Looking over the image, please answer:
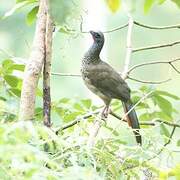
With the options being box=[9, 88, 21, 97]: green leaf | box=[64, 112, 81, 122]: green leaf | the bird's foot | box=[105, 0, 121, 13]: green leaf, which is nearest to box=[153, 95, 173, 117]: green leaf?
the bird's foot

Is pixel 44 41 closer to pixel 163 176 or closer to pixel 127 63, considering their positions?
pixel 163 176

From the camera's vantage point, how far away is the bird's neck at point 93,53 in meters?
2.52

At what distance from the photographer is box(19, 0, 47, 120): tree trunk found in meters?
1.00

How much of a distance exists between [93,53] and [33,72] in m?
1.52

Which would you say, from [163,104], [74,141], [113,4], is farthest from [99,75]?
[113,4]

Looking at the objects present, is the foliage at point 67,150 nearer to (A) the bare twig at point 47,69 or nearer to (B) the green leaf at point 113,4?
(A) the bare twig at point 47,69

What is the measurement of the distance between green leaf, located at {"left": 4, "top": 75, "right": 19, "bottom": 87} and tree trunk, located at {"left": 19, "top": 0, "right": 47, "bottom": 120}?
1.06 ft

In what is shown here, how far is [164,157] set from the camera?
0.97 metres

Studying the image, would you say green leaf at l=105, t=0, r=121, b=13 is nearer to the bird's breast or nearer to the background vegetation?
the background vegetation

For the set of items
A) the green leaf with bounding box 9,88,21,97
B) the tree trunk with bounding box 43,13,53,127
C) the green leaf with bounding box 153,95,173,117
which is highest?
the tree trunk with bounding box 43,13,53,127

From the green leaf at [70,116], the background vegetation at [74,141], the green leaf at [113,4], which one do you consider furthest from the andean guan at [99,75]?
the green leaf at [113,4]

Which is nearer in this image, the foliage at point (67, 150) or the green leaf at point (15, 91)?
the foliage at point (67, 150)

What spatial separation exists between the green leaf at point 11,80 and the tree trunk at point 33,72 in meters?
0.32

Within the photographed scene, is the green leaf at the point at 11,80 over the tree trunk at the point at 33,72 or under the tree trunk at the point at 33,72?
under
